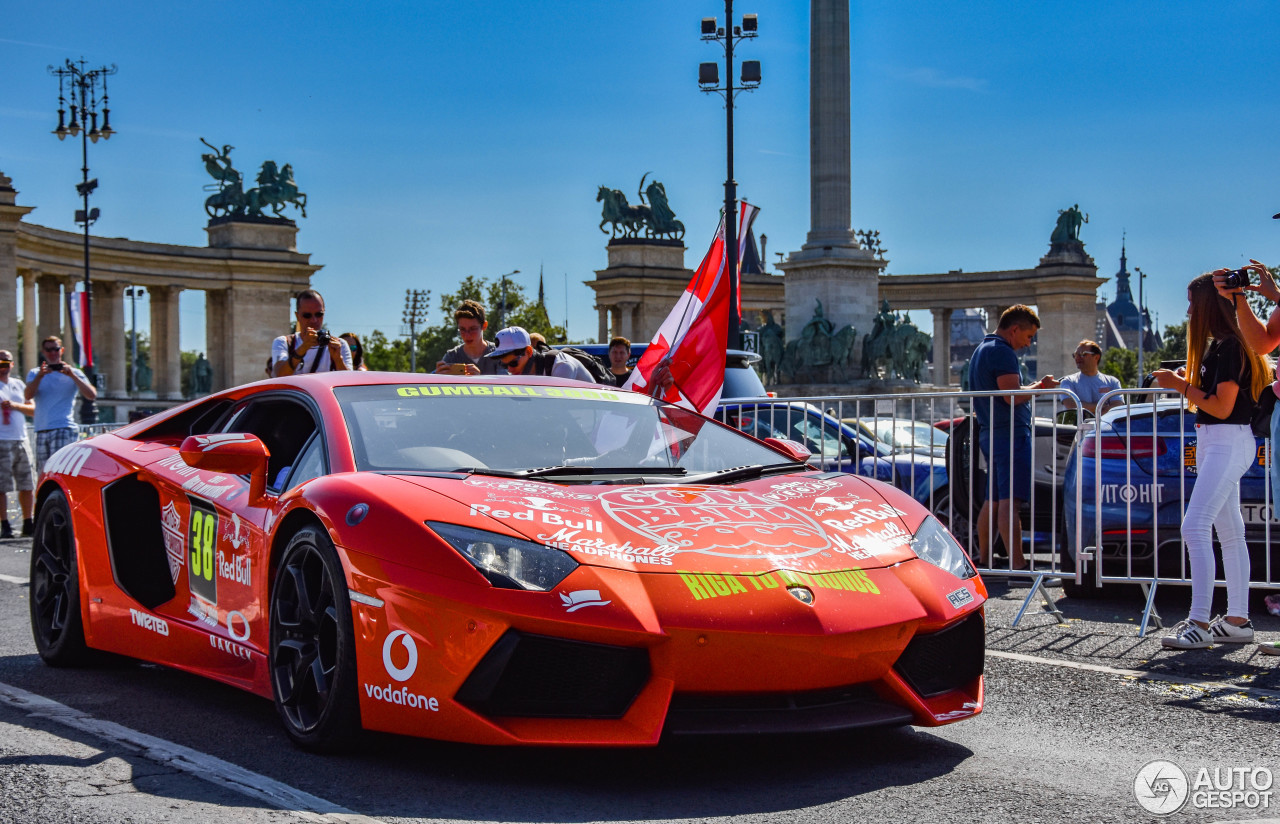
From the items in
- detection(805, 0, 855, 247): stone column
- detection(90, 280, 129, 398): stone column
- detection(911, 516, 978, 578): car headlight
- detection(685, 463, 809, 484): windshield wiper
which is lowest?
detection(911, 516, 978, 578): car headlight

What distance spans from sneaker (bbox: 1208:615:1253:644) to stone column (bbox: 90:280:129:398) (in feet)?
199

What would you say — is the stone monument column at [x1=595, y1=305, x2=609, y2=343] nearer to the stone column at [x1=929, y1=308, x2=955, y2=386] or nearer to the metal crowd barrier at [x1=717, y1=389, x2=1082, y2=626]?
the stone column at [x1=929, y1=308, x2=955, y2=386]

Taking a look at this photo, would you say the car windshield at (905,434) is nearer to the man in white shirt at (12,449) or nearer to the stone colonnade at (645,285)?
the man in white shirt at (12,449)

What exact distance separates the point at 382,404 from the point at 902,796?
223 centimetres

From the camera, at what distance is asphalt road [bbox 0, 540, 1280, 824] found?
371cm

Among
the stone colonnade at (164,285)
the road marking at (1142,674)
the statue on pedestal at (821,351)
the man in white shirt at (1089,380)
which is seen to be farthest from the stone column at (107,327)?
the road marking at (1142,674)

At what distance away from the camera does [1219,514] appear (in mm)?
6426

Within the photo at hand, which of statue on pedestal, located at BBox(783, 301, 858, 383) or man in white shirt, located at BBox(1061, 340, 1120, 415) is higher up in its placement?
statue on pedestal, located at BBox(783, 301, 858, 383)

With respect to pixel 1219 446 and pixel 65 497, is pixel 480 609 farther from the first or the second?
pixel 1219 446

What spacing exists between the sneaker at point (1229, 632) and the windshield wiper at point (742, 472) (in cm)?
235

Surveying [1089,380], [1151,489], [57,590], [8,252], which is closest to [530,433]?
[57,590]

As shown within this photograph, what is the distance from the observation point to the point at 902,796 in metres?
3.88

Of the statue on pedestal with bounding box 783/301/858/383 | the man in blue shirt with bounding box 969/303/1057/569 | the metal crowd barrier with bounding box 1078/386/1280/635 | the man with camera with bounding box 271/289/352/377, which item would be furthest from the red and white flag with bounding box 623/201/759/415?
the statue on pedestal with bounding box 783/301/858/383

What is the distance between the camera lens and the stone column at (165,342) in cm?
6481
